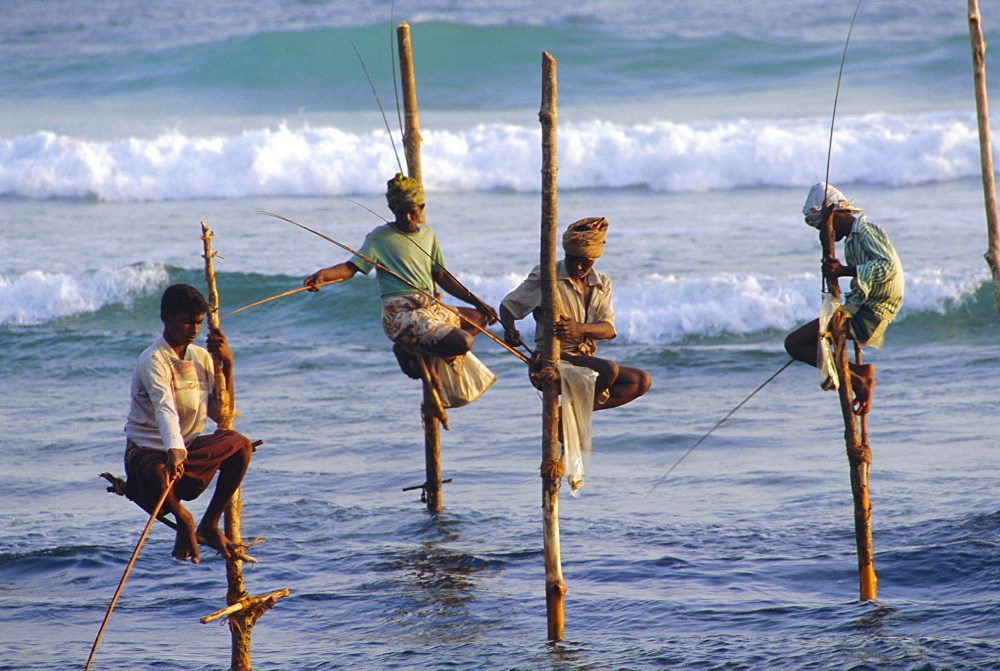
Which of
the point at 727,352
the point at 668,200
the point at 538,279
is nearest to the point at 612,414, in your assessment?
the point at 727,352

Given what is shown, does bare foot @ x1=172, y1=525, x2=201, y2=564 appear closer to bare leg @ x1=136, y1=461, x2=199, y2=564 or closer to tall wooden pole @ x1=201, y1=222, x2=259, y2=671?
bare leg @ x1=136, y1=461, x2=199, y2=564

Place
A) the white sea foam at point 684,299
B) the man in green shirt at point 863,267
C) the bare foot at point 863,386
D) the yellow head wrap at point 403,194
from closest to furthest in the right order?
the man in green shirt at point 863,267 < the bare foot at point 863,386 < the yellow head wrap at point 403,194 < the white sea foam at point 684,299

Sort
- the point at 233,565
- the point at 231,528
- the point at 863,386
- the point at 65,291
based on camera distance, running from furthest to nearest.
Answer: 1. the point at 65,291
2. the point at 863,386
3. the point at 231,528
4. the point at 233,565

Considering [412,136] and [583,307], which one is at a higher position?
[412,136]

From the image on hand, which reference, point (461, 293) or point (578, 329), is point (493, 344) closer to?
point (461, 293)

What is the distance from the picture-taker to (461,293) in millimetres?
5742

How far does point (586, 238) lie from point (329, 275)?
1.23 m

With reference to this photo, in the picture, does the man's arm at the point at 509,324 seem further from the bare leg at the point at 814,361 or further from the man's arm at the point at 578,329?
the bare leg at the point at 814,361

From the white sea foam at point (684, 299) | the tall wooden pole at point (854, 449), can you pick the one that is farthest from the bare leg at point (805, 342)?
the white sea foam at point (684, 299)

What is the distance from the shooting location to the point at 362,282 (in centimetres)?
1473

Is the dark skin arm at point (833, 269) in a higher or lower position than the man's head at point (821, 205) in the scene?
lower

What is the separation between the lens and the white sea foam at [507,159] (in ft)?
62.2

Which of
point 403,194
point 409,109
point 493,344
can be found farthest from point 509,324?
point 493,344

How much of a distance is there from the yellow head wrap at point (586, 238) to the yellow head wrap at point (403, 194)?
3.44 ft
